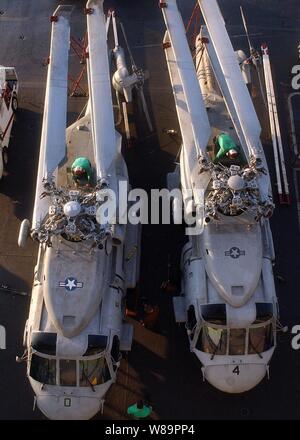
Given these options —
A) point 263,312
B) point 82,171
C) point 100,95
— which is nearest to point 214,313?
point 263,312

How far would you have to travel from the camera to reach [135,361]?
18.4m

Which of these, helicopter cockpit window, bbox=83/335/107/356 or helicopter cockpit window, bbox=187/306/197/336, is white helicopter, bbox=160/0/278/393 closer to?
helicopter cockpit window, bbox=187/306/197/336

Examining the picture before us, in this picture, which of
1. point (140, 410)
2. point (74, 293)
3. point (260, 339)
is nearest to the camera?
point (74, 293)

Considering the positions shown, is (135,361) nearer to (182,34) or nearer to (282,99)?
(182,34)

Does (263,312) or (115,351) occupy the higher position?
(263,312)

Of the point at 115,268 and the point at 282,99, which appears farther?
the point at 282,99

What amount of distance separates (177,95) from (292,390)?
1297 cm

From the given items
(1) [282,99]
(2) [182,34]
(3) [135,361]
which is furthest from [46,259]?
(1) [282,99]

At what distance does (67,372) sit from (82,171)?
23.6 feet

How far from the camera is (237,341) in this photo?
16062mm

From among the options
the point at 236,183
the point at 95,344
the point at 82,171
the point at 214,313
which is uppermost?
the point at 82,171

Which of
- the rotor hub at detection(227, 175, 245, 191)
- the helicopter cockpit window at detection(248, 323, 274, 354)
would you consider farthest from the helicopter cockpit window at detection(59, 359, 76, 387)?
the rotor hub at detection(227, 175, 245, 191)

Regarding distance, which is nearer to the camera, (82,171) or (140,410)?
(140,410)

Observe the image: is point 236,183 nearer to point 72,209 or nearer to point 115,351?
point 72,209
